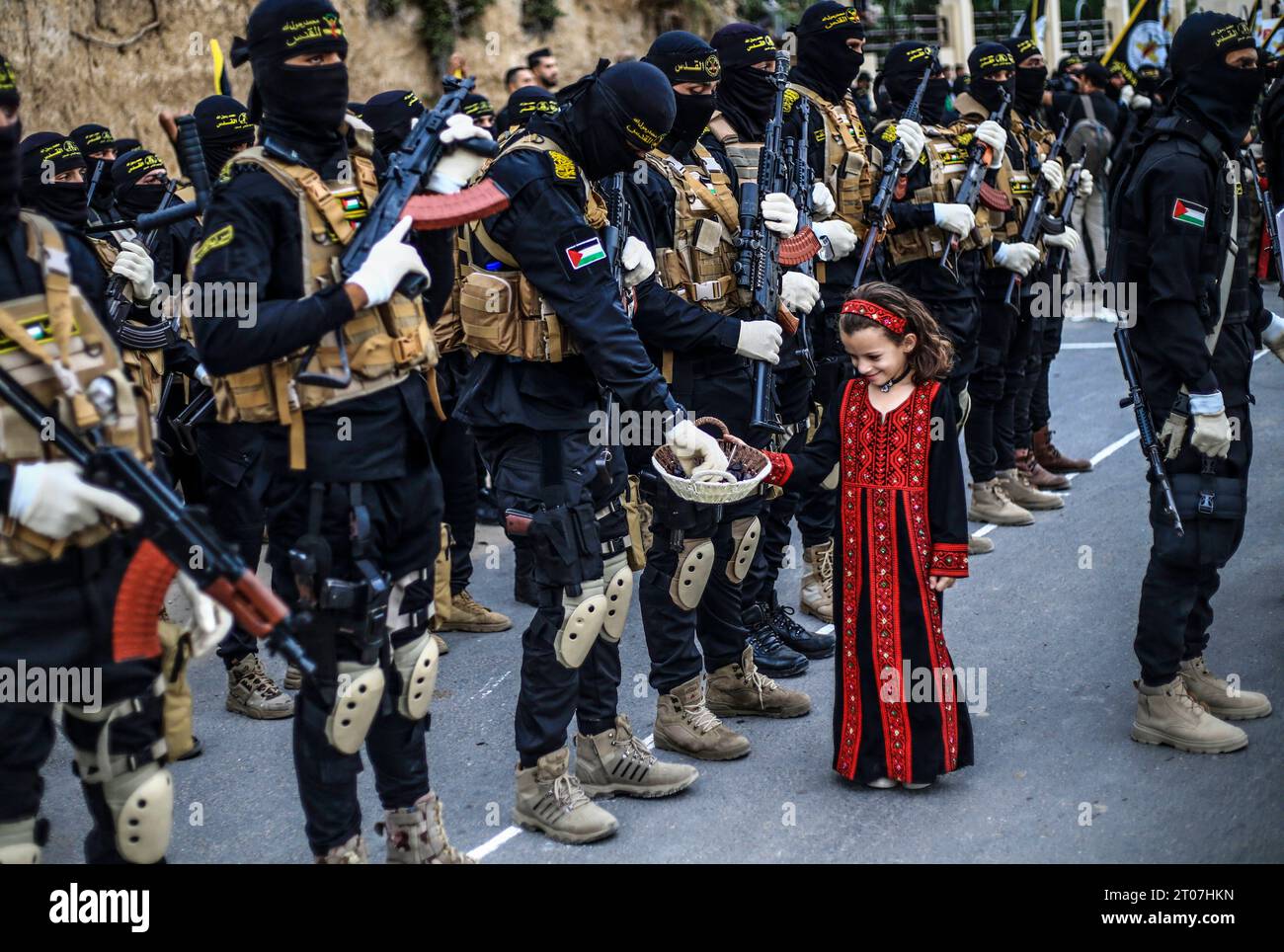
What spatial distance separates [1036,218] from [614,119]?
177 inches

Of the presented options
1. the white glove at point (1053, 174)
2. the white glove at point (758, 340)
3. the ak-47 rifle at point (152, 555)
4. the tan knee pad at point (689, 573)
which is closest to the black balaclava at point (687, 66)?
the white glove at point (758, 340)

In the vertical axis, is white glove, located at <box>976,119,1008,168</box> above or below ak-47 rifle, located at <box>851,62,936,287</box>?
above

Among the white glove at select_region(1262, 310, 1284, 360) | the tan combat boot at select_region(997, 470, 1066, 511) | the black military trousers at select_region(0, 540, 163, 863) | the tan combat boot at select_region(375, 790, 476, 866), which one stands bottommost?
the tan combat boot at select_region(997, 470, 1066, 511)

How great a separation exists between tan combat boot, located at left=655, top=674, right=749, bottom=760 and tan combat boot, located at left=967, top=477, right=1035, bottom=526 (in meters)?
3.11

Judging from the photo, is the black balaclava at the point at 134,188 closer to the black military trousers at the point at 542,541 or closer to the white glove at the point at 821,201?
the black military trousers at the point at 542,541

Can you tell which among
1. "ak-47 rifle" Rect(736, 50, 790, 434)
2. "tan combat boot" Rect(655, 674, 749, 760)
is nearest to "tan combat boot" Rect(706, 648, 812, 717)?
"tan combat boot" Rect(655, 674, 749, 760)

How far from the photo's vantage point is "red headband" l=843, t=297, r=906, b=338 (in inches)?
174

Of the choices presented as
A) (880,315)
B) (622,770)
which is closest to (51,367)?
(622,770)

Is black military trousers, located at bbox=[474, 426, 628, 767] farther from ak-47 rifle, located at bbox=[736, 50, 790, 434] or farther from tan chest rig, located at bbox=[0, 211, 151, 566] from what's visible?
tan chest rig, located at bbox=[0, 211, 151, 566]

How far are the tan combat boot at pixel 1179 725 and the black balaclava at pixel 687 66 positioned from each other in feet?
8.47

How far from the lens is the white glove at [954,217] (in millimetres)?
6844

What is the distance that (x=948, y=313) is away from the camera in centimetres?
705
